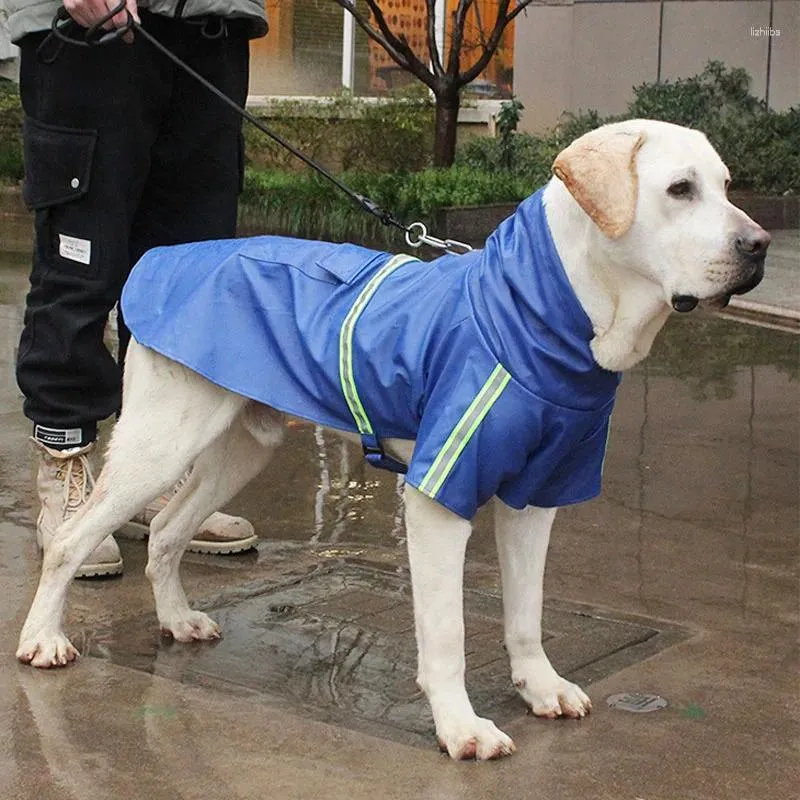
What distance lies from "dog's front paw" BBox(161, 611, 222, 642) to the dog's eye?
5.66 ft

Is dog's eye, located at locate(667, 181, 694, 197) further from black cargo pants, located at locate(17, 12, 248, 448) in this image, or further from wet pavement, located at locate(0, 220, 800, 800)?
black cargo pants, located at locate(17, 12, 248, 448)

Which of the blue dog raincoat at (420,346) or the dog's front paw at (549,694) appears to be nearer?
the blue dog raincoat at (420,346)

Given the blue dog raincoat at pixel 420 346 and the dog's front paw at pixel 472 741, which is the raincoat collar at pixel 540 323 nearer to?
the blue dog raincoat at pixel 420 346

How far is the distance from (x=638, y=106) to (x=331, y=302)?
1172 centimetres

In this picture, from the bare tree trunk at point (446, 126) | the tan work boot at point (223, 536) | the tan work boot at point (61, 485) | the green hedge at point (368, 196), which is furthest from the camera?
the bare tree trunk at point (446, 126)

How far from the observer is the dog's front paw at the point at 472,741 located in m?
3.22

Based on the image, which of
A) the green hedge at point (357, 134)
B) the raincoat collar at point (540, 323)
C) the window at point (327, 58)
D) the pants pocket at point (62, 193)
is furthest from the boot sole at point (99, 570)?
the window at point (327, 58)

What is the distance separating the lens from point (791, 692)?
3.65 m

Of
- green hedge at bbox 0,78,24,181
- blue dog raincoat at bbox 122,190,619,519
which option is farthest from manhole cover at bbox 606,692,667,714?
green hedge at bbox 0,78,24,181

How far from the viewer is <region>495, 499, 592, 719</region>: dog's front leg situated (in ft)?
11.7

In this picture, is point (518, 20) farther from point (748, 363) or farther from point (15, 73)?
point (15, 73)

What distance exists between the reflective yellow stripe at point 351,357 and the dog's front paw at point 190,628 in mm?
817

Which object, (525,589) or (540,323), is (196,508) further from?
(540,323)

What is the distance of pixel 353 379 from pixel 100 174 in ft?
4.26
